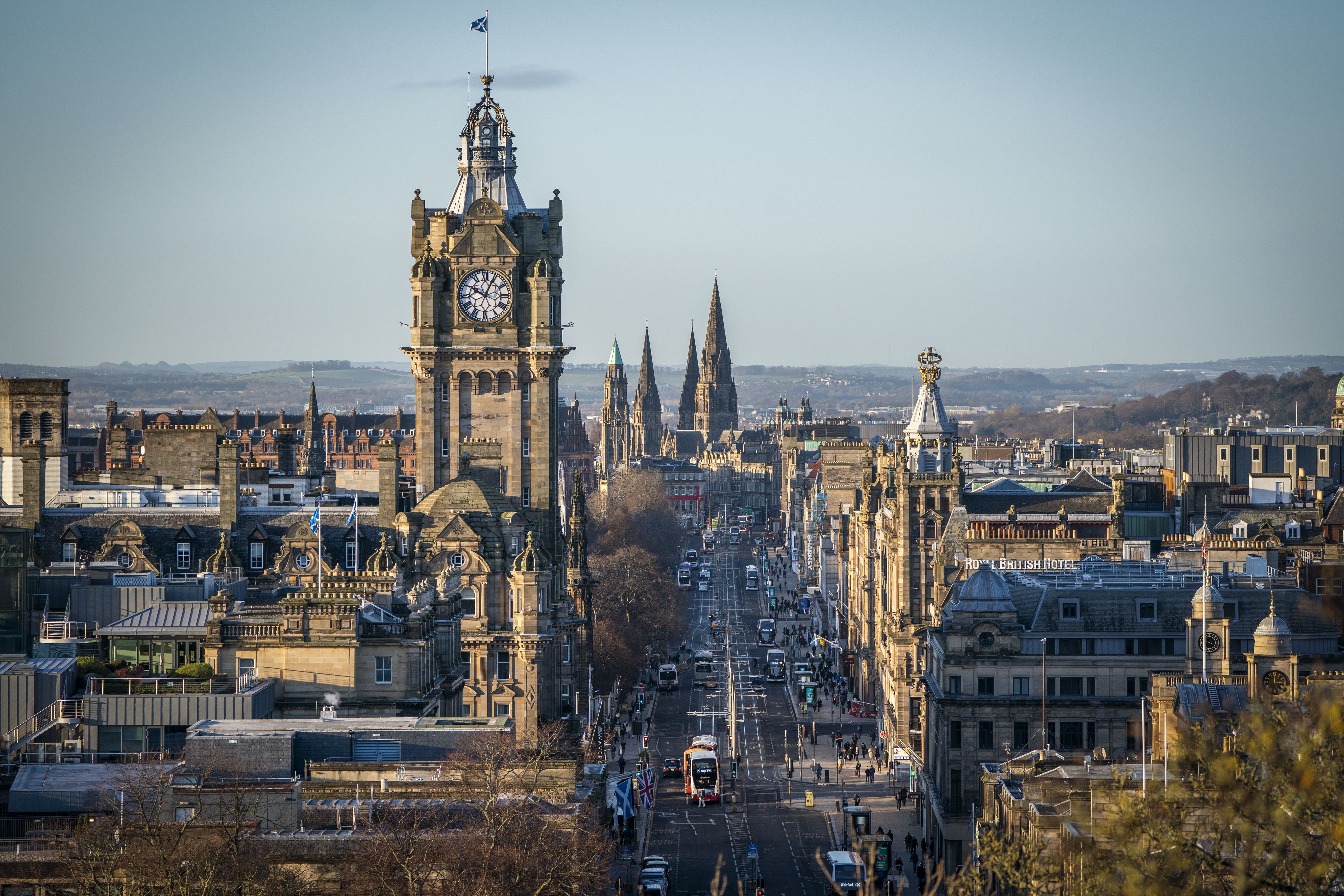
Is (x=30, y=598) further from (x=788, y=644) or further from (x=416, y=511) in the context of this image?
(x=788, y=644)

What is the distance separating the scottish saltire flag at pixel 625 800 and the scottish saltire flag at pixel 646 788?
202 inches

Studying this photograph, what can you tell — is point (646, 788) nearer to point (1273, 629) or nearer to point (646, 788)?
point (646, 788)

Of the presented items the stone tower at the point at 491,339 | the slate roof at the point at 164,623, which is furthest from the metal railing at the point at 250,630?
Result: the stone tower at the point at 491,339

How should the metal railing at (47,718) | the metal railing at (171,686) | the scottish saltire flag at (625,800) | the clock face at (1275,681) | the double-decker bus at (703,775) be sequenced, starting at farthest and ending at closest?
the double-decker bus at (703,775) < the scottish saltire flag at (625,800) < the clock face at (1275,681) < the metal railing at (171,686) < the metal railing at (47,718)

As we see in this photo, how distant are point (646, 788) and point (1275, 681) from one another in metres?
36.6

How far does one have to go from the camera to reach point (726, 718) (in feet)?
438

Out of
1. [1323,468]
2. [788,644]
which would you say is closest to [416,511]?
[788,644]

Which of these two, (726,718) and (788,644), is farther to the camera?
(788,644)

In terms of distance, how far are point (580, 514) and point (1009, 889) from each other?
6053 cm

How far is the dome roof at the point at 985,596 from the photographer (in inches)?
3573

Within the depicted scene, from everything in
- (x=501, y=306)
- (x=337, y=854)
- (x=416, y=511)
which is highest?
(x=501, y=306)

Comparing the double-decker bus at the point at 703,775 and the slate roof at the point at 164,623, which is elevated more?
the slate roof at the point at 164,623

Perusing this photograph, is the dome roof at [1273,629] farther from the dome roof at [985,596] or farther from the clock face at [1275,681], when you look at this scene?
the dome roof at [985,596]

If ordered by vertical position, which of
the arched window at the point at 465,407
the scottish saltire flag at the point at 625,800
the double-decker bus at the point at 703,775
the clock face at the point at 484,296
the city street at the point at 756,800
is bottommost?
the city street at the point at 756,800
